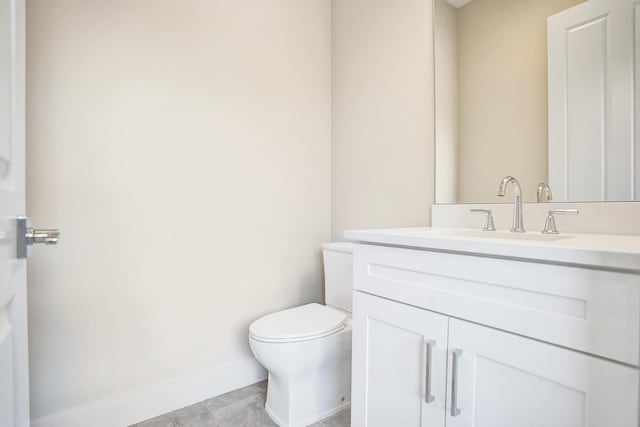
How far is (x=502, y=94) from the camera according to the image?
1.34m

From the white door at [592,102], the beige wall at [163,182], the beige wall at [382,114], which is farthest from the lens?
the beige wall at [382,114]

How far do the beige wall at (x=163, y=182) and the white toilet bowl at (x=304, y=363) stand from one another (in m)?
0.38

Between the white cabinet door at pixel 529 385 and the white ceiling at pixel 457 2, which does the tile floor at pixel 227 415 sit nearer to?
the white cabinet door at pixel 529 385

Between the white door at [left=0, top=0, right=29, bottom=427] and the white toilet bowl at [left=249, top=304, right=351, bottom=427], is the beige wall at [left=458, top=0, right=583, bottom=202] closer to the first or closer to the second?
the white toilet bowl at [left=249, top=304, right=351, bottom=427]

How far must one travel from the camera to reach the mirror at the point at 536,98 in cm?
106

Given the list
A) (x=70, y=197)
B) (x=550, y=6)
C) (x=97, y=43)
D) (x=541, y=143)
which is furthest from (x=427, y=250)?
(x=97, y=43)

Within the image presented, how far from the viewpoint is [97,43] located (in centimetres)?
138

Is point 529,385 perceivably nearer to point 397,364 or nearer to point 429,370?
point 429,370

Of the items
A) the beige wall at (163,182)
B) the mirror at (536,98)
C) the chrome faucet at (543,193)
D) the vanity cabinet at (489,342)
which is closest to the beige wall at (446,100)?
the mirror at (536,98)

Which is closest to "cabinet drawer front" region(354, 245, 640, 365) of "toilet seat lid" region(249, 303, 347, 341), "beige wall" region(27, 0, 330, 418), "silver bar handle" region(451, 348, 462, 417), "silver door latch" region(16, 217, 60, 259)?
"silver bar handle" region(451, 348, 462, 417)

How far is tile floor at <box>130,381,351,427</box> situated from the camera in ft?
4.82

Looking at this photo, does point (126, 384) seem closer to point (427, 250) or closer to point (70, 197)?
point (70, 197)

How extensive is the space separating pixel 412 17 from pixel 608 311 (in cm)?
156

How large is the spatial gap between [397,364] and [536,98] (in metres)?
1.12
